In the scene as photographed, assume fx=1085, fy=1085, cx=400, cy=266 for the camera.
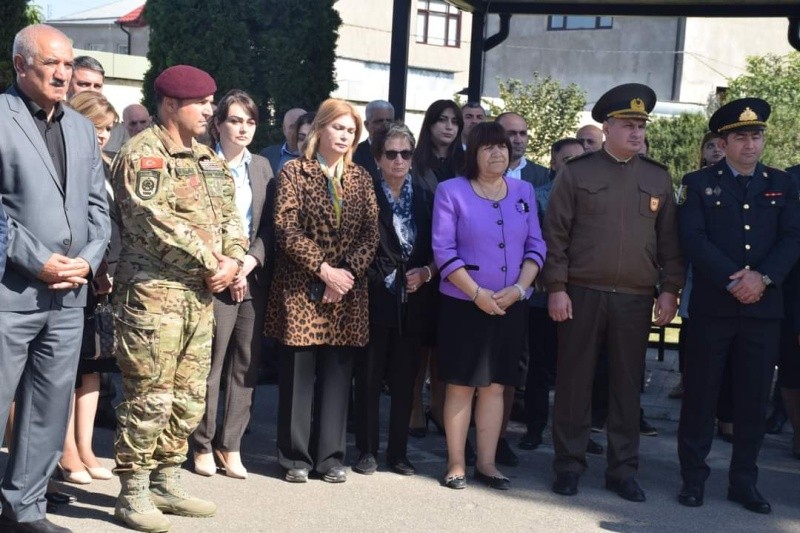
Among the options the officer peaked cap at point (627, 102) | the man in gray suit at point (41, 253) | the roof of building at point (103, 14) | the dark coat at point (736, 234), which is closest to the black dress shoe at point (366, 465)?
the man in gray suit at point (41, 253)

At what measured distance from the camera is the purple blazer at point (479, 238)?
5.89m

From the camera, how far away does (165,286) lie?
4969mm

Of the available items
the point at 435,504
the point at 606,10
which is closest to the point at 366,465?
the point at 435,504

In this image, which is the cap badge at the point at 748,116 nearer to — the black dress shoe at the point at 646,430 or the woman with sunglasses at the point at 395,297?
the woman with sunglasses at the point at 395,297

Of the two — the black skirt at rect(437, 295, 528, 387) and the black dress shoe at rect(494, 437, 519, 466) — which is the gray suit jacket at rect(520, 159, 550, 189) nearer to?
the black skirt at rect(437, 295, 528, 387)

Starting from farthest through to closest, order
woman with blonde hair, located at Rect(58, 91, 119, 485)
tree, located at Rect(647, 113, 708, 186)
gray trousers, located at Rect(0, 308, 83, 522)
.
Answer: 1. tree, located at Rect(647, 113, 708, 186)
2. woman with blonde hair, located at Rect(58, 91, 119, 485)
3. gray trousers, located at Rect(0, 308, 83, 522)

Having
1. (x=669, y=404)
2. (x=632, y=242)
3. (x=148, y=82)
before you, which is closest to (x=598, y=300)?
(x=632, y=242)

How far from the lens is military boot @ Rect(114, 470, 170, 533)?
4.93 m

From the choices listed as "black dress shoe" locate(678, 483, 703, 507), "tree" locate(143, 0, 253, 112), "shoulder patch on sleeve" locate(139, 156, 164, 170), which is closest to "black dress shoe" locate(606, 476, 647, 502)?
"black dress shoe" locate(678, 483, 703, 507)

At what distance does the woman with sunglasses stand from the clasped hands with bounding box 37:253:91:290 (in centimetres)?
182

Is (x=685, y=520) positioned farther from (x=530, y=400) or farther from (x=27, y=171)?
(x=27, y=171)

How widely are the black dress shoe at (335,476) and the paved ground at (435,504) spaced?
0.04 m

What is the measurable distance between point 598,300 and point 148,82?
845 centimetres

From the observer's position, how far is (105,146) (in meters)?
6.01
